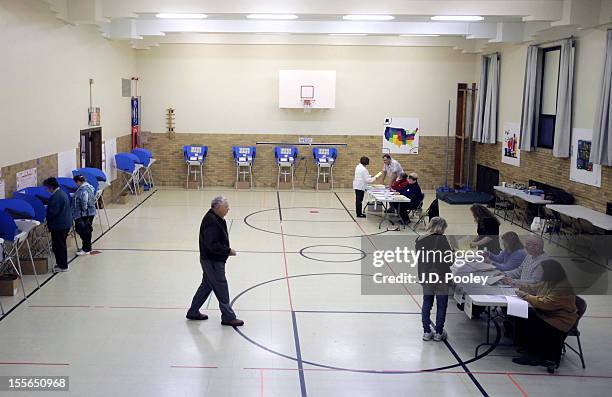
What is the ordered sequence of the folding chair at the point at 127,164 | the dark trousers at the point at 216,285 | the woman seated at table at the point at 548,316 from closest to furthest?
the woman seated at table at the point at 548,316
the dark trousers at the point at 216,285
the folding chair at the point at 127,164

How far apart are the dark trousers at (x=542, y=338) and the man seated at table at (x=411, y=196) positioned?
707cm

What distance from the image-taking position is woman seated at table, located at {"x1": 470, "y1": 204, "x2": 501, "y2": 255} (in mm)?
9297

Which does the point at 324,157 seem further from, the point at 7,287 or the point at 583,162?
the point at 7,287

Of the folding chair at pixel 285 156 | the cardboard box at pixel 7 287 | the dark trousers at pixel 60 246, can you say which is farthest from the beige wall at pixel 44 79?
the folding chair at pixel 285 156

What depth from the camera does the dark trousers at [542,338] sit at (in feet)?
22.4

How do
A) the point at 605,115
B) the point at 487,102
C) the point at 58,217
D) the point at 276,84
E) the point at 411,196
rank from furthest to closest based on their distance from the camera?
the point at 276,84
the point at 487,102
the point at 411,196
the point at 605,115
the point at 58,217

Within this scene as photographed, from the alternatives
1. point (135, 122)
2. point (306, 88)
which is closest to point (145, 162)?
point (135, 122)

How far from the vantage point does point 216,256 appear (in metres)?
7.60

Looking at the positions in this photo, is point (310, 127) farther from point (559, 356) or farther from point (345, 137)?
point (559, 356)

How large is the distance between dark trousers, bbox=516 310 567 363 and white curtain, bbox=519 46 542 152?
9.22 meters

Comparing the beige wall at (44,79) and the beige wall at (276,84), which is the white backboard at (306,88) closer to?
the beige wall at (276,84)

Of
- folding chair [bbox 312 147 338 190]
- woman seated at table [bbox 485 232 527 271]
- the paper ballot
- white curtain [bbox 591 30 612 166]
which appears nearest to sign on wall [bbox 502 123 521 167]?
white curtain [bbox 591 30 612 166]

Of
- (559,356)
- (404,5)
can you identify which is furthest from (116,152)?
(559,356)

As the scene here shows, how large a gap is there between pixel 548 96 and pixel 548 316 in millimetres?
9711
